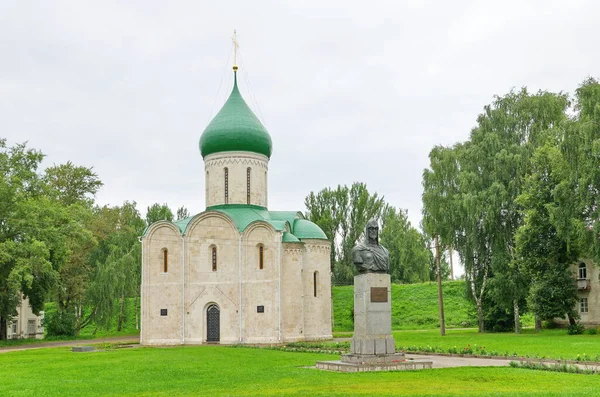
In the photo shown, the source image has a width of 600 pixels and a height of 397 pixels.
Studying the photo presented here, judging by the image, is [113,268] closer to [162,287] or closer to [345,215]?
[162,287]

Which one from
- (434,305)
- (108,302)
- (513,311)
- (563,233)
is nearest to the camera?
(563,233)

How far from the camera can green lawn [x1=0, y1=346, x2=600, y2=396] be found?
44.2ft

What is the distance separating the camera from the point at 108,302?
141 ft

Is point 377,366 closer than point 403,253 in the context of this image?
Yes

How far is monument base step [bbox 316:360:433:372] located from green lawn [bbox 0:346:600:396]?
554 millimetres

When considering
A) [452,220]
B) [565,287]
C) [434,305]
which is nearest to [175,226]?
[452,220]

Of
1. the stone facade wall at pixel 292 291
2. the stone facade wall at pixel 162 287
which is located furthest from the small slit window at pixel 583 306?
the stone facade wall at pixel 162 287

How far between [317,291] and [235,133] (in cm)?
993

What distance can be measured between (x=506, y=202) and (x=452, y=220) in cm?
303

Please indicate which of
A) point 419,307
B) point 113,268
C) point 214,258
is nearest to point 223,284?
point 214,258

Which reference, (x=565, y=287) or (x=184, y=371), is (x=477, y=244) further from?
(x=184, y=371)

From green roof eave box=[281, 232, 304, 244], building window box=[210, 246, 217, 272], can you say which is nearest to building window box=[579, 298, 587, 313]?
green roof eave box=[281, 232, 304, 244]

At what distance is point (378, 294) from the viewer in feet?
63.5

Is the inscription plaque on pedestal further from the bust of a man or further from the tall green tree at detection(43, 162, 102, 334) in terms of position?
the tall green tree at detection(43, 162, 102, 334)
